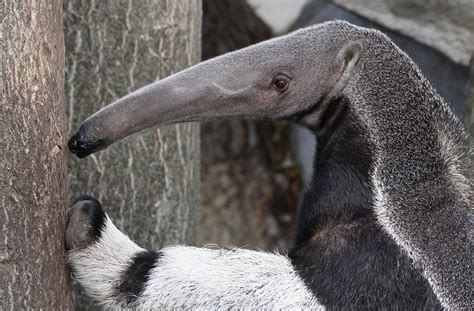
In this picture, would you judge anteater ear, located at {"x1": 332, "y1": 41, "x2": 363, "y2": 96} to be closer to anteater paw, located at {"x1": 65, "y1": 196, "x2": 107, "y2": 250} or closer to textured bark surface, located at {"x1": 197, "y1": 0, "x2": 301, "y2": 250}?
anteater paw, located at {"x1": 65, "y1": 196, "x2": 107, "y2": 250}

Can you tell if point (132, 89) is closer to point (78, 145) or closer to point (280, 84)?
point (280, 84)

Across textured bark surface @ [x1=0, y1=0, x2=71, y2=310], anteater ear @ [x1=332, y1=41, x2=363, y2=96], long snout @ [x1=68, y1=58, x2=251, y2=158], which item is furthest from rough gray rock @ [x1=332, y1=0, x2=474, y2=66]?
textured bark surface @ [x1=0, y1=0, x2=71, y2=310]

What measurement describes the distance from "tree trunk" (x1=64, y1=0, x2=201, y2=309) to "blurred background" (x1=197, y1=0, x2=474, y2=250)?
1.68 m

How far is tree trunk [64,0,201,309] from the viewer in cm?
531

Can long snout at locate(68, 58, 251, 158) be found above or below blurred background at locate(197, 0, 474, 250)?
above

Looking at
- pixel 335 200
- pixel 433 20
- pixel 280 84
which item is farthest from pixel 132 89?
pixel 433 20

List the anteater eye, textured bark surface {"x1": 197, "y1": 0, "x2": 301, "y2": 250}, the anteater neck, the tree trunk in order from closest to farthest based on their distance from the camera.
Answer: the anteater neck → the anteater eye → the tree trunk → textured bark surface {"x1": 197, "y1": 0, "x2": 301, "y2": 250}

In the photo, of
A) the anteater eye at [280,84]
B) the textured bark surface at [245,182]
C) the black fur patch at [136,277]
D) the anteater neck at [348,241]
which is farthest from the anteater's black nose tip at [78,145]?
the textured bark surface at [245,182]

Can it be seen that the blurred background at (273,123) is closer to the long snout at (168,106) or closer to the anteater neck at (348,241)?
the anteater neck at (348,241)

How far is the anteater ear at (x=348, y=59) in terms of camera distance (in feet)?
13.3

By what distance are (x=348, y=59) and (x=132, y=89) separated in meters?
1.85

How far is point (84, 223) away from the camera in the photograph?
4090 mm

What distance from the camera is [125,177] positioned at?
5488 millimetres

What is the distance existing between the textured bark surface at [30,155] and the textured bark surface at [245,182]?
15.2 ft
